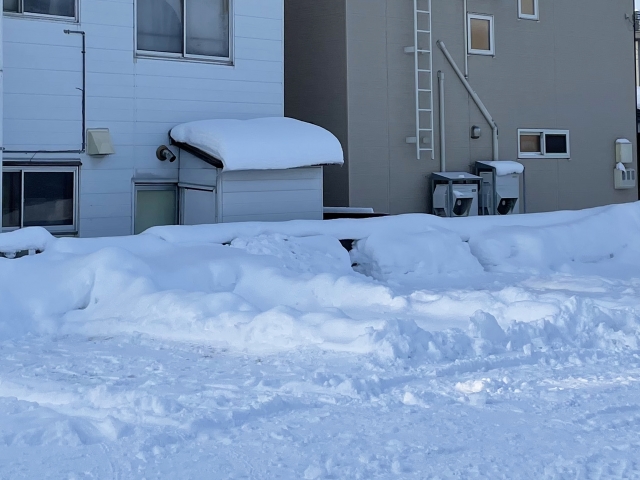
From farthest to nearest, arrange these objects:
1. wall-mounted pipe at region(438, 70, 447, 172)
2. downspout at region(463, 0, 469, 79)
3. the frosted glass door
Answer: downspout at region(463, 0, 469, 79)
wall-mounted pipe at region(438, 70, 447, 172)
the frosted glass door

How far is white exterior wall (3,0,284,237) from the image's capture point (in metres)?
11.6

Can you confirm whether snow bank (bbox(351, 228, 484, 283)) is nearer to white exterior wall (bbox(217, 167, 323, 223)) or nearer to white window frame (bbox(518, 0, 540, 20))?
white exterior wall (bbox(217, 167, 323, 223))

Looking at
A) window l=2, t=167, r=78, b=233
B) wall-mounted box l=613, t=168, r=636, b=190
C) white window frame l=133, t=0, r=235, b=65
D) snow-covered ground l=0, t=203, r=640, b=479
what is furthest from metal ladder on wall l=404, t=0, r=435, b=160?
window l=2, t=167, r=78, b=233

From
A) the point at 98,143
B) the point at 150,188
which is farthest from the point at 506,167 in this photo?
the point at 98,143

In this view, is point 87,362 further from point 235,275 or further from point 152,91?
point 152,91

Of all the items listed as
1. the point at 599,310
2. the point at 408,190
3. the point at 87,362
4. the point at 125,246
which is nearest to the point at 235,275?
the point at 125,246

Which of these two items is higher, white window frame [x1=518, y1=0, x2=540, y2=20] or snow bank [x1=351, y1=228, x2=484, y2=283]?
white window frame [x1=518, y1=0, x2=540, y2=20]

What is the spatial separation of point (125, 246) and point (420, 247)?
10.7ft

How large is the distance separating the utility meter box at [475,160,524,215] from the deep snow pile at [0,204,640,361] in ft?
15.2

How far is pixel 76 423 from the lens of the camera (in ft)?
15.6

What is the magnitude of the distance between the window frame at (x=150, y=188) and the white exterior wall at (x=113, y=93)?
7 cm

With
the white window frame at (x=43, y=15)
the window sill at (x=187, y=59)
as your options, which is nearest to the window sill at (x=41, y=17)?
the white window frame at (x=43, y=15)

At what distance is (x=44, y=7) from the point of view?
Result: 11703mm

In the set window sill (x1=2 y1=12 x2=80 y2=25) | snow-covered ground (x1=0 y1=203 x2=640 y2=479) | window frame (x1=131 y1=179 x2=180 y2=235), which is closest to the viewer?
snow-covered ground (x1=0 y1=203 x2=640 y2=479)
